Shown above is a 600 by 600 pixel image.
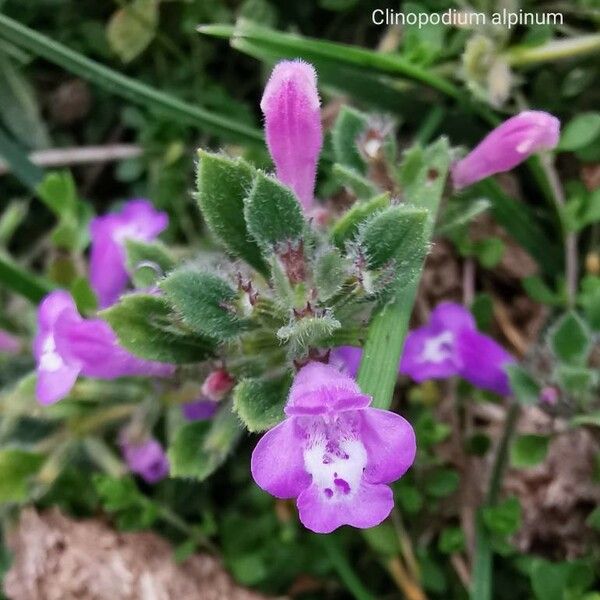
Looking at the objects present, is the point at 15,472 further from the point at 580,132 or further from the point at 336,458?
the point at 580,132

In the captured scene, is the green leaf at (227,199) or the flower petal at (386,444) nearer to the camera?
the flower petal at (386,444)

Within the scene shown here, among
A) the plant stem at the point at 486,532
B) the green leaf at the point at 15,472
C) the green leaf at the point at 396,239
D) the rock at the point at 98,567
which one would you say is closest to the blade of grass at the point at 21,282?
the green leaf at the point at 15,472

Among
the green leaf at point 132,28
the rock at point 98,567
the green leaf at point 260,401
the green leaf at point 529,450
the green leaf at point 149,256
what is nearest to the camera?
the green leaf at point 260,401

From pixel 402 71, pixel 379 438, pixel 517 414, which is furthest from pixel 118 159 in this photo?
pixel 379 438

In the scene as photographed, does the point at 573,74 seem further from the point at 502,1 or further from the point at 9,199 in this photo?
the point at 9,199

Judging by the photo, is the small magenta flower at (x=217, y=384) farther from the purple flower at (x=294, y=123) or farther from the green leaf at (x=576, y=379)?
the green leaf at (x=576, y=379)

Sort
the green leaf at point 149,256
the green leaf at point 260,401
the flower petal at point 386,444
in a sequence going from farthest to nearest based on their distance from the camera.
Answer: the green leaf at point 149,256 → the green leaf at point 260,401 → the flower petal at point 386,444

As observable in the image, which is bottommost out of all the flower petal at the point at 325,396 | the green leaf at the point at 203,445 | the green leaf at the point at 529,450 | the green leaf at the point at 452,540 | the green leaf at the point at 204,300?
the green leaf at the point at 452,540

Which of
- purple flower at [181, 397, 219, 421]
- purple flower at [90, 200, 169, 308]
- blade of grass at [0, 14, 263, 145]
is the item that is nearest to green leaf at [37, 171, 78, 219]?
purple flower at [90, 200, 169, 308]
